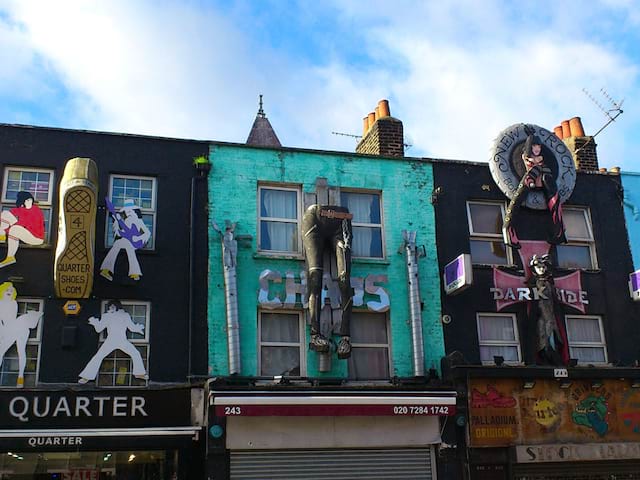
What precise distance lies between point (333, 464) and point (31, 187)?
781 centimetres

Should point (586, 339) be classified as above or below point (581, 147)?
below

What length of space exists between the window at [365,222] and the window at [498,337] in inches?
104

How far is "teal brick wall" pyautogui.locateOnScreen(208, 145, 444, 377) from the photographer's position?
14.4 metres

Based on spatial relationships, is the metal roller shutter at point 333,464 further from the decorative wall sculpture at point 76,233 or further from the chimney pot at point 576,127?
the chimney pot at point 576,127

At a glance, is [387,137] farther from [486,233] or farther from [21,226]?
[21,226]

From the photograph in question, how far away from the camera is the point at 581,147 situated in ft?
60.6

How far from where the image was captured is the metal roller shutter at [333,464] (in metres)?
13.4

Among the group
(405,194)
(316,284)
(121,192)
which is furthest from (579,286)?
(121,192)

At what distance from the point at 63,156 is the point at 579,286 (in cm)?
1116

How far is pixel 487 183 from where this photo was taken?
16.7 metres

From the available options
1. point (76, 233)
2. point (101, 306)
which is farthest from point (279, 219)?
point (76, 233)

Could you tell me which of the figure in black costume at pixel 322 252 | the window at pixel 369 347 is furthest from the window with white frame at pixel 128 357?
the window at pixel 369 347


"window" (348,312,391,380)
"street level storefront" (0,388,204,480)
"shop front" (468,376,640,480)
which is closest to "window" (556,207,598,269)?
"shop front" (468,376,640,480)

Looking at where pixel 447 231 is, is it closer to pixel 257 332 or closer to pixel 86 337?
pixel 257 332
